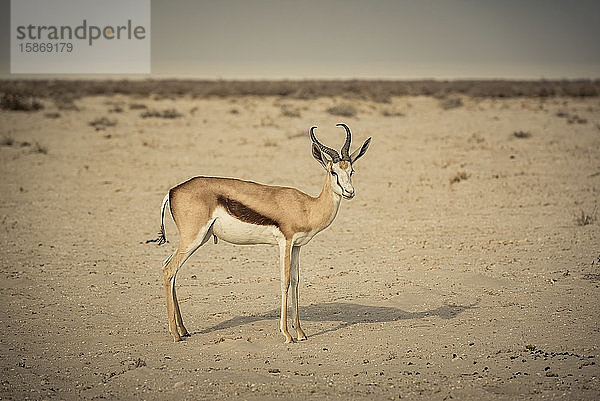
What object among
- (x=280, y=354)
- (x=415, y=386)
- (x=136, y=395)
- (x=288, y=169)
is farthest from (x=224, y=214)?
(x=288, y=169)

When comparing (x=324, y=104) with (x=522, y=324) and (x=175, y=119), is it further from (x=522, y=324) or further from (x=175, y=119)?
(x=522, y=324)

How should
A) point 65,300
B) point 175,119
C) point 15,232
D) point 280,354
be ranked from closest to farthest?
point 280,354, point 65,300, point 15,232, point 175,119

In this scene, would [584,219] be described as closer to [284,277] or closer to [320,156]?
[320,156]

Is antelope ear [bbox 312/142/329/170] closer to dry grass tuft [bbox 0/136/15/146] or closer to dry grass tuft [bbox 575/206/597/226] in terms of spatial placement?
dry grass tuft [bbox 575/206/597/226]

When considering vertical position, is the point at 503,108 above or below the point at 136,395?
above

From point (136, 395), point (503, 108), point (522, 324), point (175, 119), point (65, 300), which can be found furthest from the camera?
point (503, 108)

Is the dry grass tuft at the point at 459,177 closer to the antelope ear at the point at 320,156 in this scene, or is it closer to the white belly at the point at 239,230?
the antelope ear at the point at 320,156

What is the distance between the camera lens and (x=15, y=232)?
1252 centimetres

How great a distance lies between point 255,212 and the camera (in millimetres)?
7090

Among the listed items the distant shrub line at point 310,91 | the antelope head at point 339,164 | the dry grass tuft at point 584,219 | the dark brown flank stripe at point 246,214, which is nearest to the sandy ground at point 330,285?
the dry grass tuft at point 584,219

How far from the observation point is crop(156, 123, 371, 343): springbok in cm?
709

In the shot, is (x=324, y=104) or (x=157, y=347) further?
(x=324, y=104)

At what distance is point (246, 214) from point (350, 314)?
2.07 metres

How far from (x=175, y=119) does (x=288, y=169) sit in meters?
12.8
